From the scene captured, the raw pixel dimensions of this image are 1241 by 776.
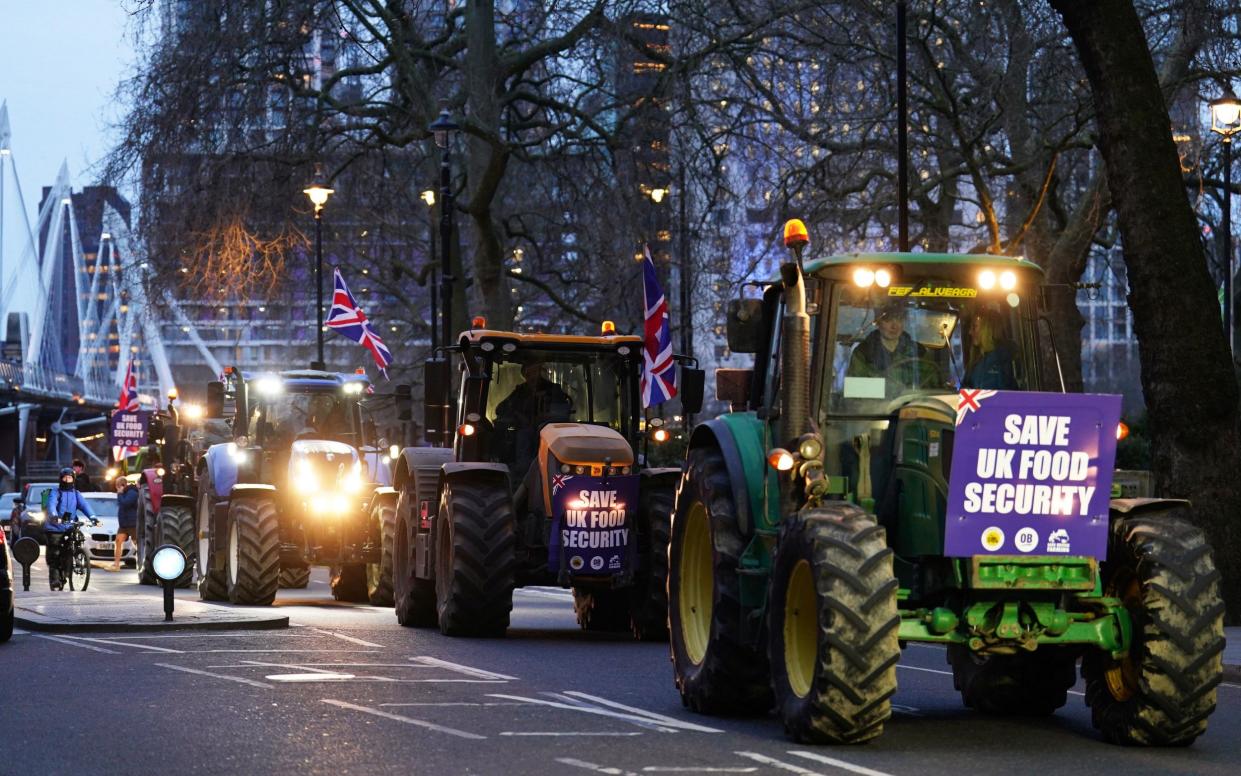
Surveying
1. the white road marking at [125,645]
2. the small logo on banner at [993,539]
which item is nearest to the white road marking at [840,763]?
the small logo on banner at [993,539]

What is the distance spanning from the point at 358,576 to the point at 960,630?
1779 centimetres

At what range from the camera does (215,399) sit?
2864 centimetres

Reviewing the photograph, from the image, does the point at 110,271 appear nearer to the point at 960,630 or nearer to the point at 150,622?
the point at 150,622

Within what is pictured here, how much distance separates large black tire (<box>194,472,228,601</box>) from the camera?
92.8 ft

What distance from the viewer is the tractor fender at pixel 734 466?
524 inches

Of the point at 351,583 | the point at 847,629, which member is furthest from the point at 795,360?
the point at 351,583

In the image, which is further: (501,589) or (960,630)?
(501,589)

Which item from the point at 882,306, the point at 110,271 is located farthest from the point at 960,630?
the point at 110,271

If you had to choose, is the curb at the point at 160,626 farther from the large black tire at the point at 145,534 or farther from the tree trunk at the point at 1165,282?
the large black tire at the point at 145,534

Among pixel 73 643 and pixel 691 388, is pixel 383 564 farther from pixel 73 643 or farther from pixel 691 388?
pixel 73 643

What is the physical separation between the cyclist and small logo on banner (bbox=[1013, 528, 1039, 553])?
909 inches

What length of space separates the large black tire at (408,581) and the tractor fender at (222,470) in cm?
564

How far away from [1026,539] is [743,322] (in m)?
2.30

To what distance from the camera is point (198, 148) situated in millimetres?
35750
